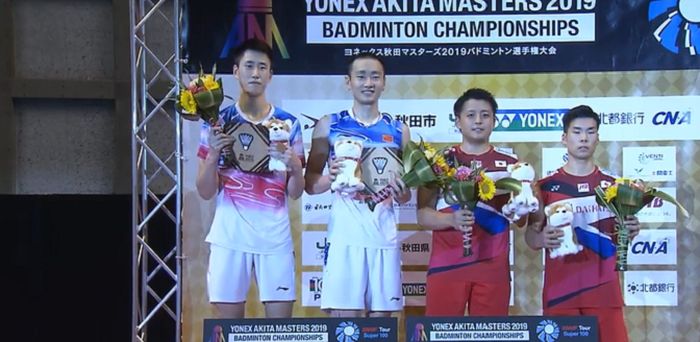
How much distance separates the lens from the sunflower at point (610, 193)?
3520mm

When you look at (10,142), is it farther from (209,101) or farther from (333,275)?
(333,275)

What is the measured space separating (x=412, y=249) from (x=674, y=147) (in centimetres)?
Result: 164

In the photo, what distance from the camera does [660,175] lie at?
3.75 metres

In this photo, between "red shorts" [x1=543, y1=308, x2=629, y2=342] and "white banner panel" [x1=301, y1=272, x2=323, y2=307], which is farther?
"white banner panel" [x1=301, y1=272, x2=323, y2=307]

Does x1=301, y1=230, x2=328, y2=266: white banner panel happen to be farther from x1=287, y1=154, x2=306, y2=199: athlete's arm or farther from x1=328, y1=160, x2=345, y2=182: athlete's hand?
x1=328, y1=160, x2=345, y2=182: athlete's hand

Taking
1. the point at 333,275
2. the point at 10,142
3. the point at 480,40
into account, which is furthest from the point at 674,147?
the point at 10,142

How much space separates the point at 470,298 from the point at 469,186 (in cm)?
72

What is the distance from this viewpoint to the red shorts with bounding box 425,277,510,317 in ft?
11.9

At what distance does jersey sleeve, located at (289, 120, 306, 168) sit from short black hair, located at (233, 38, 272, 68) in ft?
1.40

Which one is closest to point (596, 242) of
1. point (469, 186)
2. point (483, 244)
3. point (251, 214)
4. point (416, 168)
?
point (483, 244)

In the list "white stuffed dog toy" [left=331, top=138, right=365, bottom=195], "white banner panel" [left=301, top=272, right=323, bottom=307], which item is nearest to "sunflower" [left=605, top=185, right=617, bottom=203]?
"white stuffed dog toy" [left=331, top=138, right=365, bottom=195]

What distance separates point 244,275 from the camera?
3691mm

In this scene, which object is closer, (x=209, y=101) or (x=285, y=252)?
(x=209, y=101)

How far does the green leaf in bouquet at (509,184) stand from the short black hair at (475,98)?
1.48 feet
